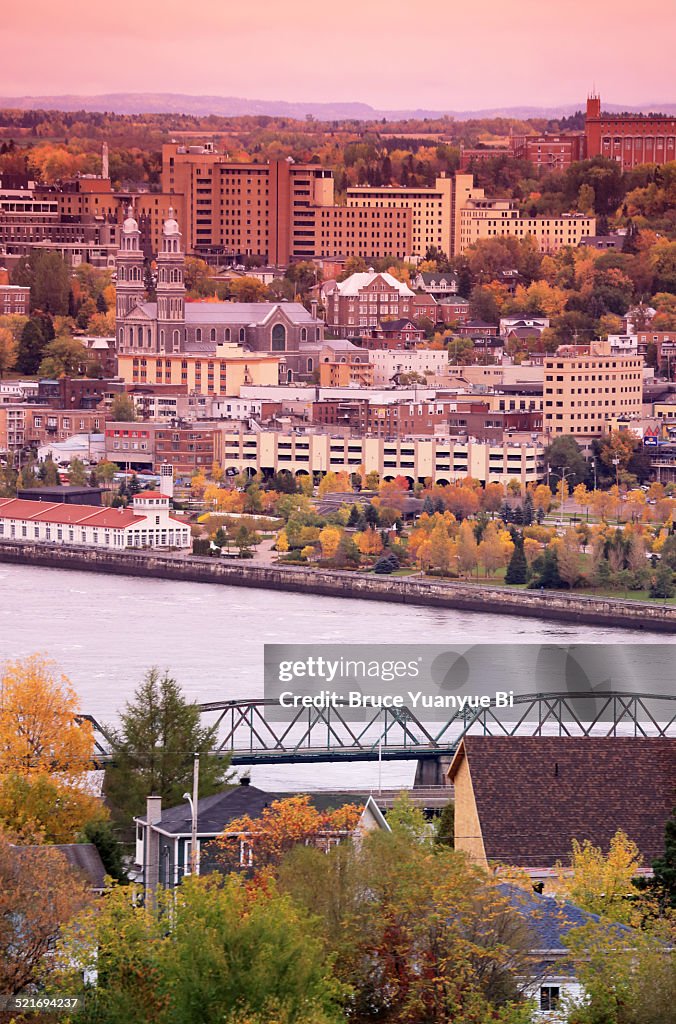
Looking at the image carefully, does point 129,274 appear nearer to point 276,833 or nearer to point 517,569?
point 517,569

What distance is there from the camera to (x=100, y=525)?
2484 centimetres

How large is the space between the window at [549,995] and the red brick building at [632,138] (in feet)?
127

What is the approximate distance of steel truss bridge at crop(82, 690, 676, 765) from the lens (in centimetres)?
1138

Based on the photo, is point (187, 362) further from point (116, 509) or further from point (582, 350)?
point (116, 509)

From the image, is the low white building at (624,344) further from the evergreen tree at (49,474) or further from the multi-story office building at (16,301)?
the multi-story office building at (16,301)

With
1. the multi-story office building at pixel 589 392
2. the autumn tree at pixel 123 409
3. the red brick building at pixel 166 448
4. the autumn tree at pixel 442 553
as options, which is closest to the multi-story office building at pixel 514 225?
the multi-story office building at pixel 589 392

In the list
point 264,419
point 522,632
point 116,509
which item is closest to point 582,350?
point 264,419

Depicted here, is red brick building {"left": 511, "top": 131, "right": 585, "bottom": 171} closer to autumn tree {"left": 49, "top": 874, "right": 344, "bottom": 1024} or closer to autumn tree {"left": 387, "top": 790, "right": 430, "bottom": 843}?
autumn tree {"left": 387, "top": 790, "right": 430, "bottom": 843}

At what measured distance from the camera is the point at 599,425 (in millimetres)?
28828

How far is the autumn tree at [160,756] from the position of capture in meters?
9.21

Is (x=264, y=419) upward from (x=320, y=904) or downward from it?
upward

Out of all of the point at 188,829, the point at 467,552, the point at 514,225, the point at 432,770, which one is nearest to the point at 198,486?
the point at 467,552

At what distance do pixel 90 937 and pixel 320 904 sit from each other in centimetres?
50

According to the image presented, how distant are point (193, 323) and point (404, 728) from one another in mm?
22708
